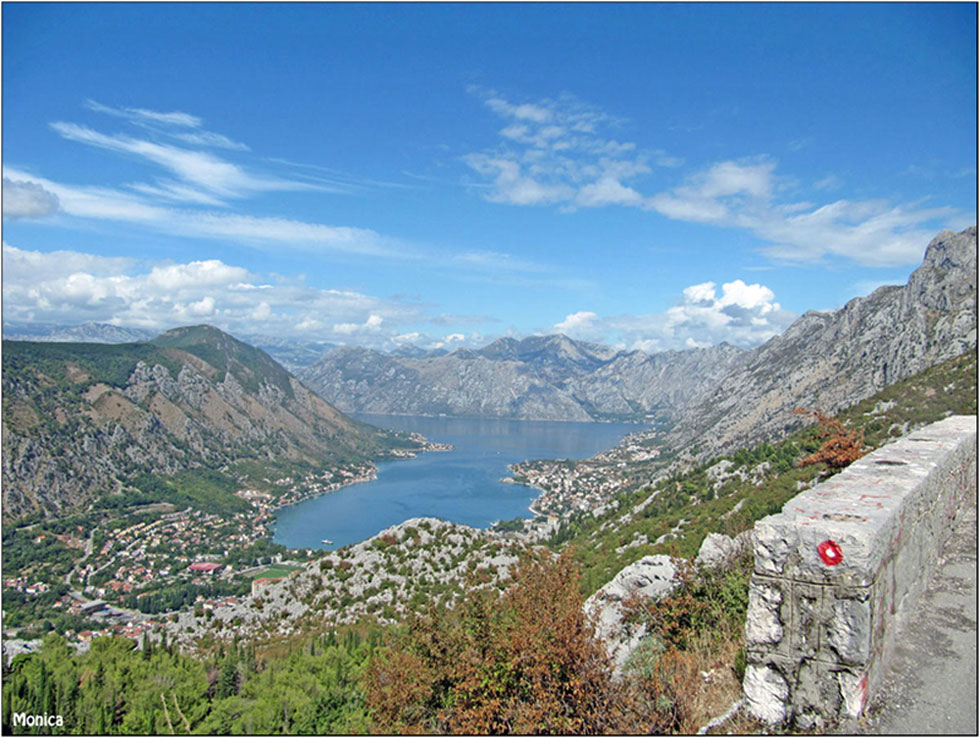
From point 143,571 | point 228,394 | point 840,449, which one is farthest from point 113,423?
point 840,449

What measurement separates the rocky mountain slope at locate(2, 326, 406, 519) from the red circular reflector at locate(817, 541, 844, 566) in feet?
437

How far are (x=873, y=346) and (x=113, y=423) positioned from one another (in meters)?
162

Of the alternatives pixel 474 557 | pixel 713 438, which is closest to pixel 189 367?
pixel 713 438

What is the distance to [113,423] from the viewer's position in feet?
454

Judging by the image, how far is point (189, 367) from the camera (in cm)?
18538

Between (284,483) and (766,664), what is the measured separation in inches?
6595

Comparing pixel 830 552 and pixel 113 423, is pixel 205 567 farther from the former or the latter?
pixel 830 552

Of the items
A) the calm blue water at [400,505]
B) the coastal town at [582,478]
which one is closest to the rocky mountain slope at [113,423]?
the calm blue water at [400,505]

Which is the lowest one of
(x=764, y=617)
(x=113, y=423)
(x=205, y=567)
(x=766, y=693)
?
(x=205, y=567)

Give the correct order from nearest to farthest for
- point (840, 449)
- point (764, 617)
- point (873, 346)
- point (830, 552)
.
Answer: point (830, 552), point (764, 617), point (840, 449), point (873, 346)

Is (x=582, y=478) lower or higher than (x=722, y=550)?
lower

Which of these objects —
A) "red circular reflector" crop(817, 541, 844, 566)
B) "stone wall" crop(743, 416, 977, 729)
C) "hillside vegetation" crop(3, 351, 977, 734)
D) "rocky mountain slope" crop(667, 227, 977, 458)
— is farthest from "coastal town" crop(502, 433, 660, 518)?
"red circular reflector" crop(817, 541, 844, 566)

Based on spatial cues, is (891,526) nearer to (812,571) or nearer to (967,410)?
(812,571)

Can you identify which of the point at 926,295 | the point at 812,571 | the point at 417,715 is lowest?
the point at 417,715
